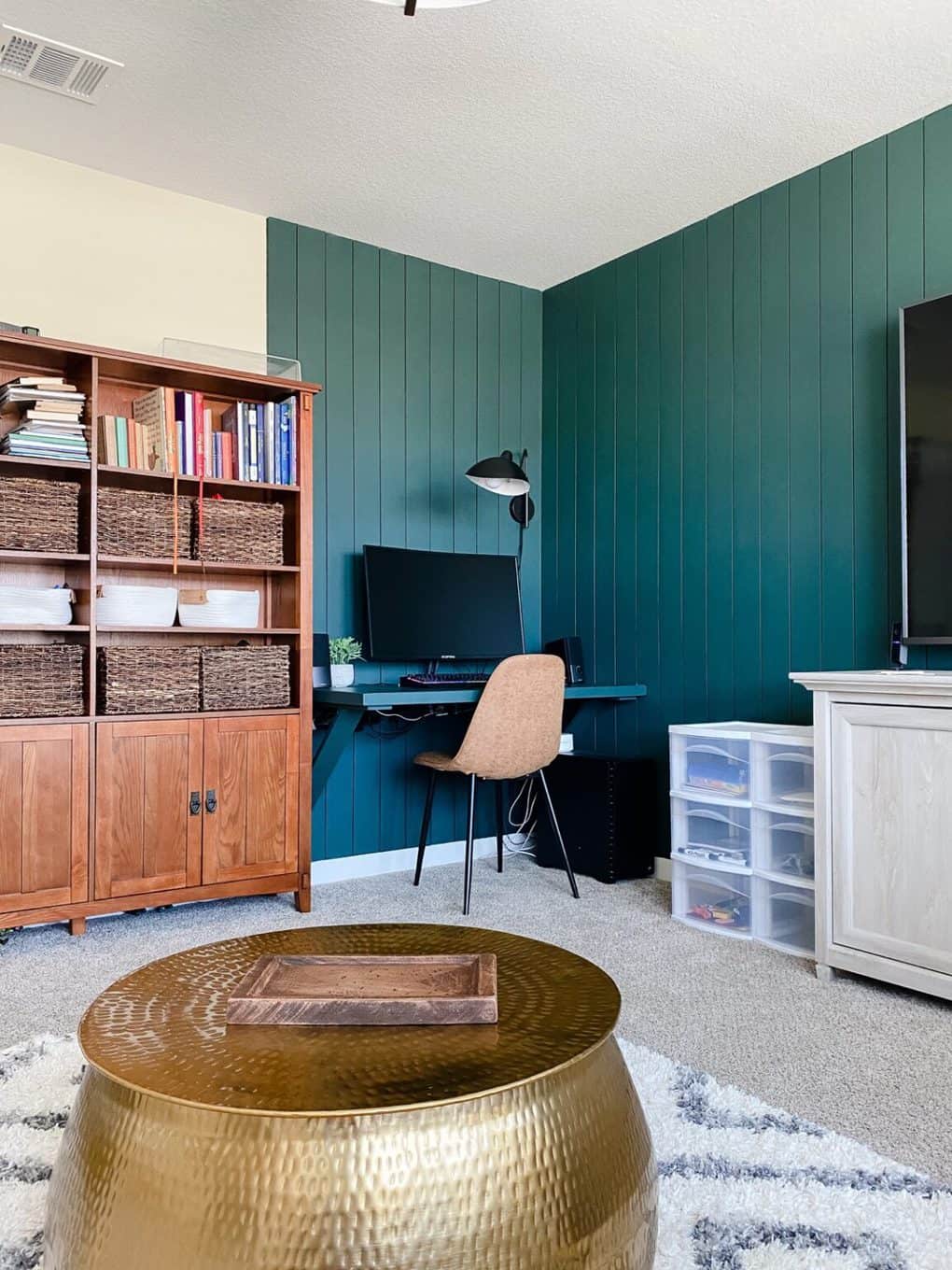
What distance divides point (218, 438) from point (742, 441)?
1914 mm

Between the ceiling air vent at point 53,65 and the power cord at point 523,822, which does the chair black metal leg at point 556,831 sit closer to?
the power cord at point 523,822

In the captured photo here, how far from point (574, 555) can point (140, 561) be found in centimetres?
196

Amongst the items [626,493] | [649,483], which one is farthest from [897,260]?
[626,493]

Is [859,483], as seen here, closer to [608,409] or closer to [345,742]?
[608,409]

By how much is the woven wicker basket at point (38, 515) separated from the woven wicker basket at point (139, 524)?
91mm

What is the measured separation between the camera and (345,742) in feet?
11.4

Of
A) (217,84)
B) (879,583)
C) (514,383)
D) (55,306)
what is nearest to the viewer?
(217,84)

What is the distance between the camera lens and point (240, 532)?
3.27 m

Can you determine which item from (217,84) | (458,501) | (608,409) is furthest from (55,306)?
(608,409)

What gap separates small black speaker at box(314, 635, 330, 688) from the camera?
3.62 meters

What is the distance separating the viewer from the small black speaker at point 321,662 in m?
3.62

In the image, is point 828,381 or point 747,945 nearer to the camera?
point 747,945

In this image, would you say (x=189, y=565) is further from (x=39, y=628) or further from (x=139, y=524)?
(x=39, y=628)

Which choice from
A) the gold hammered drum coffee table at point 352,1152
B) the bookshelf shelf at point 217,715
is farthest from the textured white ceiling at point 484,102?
the gold hammered drum coffee table at point 352,1152
